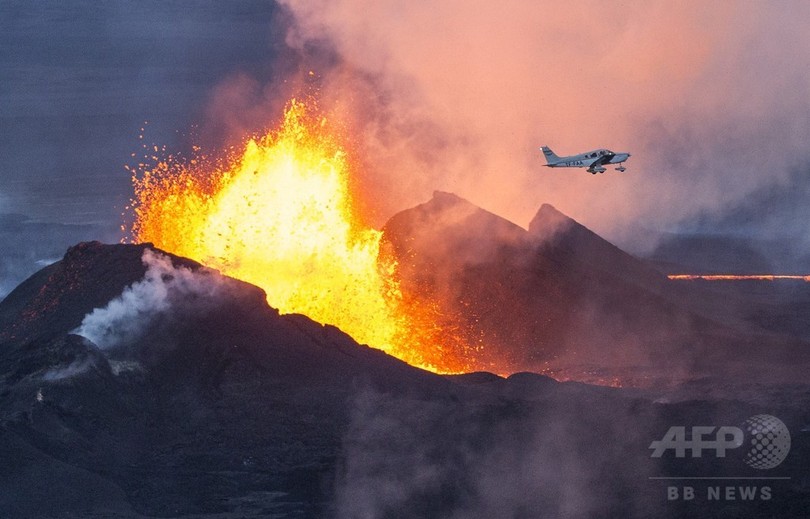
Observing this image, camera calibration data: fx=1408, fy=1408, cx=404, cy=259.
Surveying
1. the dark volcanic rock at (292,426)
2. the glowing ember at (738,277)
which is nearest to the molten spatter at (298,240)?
the dark volcanic rock at (292,426)

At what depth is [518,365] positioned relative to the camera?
5241 centimetres

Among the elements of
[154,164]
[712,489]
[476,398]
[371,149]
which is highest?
[154,164]

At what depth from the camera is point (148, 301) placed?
45.6 metres

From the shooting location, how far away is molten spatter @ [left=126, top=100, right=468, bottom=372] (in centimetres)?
5222

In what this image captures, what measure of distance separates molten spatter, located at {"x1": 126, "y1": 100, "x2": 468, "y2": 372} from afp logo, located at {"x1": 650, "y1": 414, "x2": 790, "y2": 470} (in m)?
11.7

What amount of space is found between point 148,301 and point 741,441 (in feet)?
62.7

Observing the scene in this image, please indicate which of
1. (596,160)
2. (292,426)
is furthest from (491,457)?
(596,160)

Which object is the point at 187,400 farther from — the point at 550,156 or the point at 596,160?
the point at 550,156

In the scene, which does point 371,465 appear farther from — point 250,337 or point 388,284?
point 388,284

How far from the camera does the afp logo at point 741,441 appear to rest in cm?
4103

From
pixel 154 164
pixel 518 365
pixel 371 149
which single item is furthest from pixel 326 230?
pixel 154 164

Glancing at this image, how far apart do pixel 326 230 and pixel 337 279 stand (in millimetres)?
3161

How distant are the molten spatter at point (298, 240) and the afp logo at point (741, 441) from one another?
38.5 ft

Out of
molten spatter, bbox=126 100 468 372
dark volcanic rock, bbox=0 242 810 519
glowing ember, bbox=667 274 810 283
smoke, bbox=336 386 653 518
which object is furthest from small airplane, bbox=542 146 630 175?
smoke, bbox=336 386 653 518
